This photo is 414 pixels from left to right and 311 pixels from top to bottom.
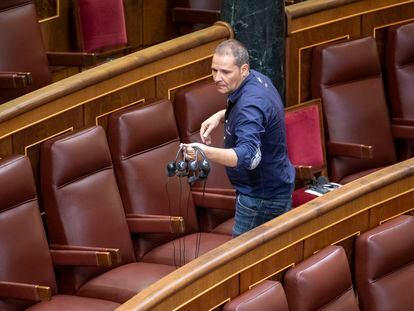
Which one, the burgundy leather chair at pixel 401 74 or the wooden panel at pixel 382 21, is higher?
the wooden panel at pixel 382 21

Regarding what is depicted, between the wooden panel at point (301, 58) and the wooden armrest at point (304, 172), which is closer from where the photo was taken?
the wooden armrest at point (304, 172)

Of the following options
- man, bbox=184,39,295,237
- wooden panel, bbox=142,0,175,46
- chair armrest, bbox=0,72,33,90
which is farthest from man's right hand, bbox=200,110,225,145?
wooden panel, bbox=142,0,175,46

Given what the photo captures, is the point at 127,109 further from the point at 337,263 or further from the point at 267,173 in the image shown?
the point at 337,263

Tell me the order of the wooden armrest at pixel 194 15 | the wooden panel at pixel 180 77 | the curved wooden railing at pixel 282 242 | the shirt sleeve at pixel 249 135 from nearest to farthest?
the curved wooden railing at pixel 282 242, the shirt sleeve at pixel 249 135, the wooden panel at pixel 180 77, the wooden armrest at pixel 194 15

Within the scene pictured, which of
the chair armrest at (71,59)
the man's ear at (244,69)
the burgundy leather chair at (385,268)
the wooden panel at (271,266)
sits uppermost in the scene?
the man's ear at (244,69)

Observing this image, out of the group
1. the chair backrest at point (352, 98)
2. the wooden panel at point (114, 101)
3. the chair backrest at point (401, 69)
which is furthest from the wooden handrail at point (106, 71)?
the chair backrest at point (401, 69)

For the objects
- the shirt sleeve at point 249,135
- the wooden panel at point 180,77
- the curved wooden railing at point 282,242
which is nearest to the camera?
the curved wooden railing at point 282,242

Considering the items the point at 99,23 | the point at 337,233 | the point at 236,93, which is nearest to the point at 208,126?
the point at 236,93

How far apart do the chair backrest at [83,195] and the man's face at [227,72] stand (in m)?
0.13

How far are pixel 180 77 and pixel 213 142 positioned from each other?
78 mm

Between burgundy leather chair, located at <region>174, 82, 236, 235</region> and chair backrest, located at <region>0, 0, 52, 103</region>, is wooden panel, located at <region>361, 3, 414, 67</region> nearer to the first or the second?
burgundy leather chair, located at <region>174, 82, 236, 235</region>

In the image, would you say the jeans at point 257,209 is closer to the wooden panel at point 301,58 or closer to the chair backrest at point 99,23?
the wooden panel at point 301,58

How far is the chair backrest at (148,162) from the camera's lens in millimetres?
1062

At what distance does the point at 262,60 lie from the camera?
123 centimetres
